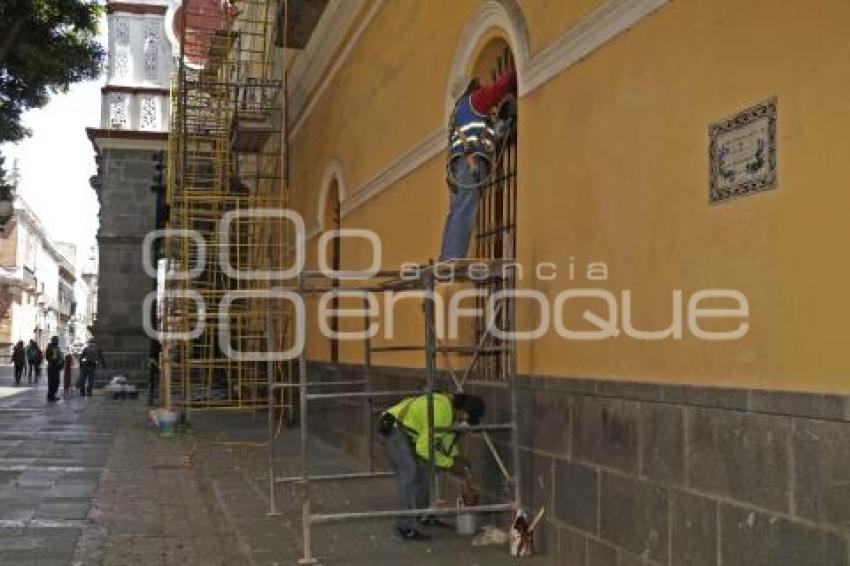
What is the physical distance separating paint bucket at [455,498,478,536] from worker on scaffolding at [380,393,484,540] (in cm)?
28

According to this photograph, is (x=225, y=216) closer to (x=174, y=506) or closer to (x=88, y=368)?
(x=174, y=506)

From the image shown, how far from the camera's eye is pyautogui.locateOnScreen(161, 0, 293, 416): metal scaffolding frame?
1594 centimetres

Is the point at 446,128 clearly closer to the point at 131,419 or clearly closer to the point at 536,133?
the point at 536,133

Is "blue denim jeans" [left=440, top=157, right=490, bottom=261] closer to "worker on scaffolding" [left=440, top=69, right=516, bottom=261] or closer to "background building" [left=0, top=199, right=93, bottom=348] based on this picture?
"worker on scaffolding" [left=440, top=69, right=516, bottom=261]

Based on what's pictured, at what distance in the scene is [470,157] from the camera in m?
7.50

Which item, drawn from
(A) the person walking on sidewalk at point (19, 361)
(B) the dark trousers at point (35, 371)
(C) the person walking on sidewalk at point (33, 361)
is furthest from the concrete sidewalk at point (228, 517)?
(B) the dark trousers at point (35, 371)

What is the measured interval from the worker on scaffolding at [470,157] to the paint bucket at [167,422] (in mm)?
8531

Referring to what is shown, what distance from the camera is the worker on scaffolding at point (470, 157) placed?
294 inches

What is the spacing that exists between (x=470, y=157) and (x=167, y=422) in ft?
29.4

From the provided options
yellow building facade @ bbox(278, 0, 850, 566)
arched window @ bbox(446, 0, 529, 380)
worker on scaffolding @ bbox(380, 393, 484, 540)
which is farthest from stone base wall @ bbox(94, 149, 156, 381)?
worker on scaffolding @ bbox(380, 393, 484, 540)

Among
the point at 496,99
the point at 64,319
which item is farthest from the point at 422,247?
the point at 64,319

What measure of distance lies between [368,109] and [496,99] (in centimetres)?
463

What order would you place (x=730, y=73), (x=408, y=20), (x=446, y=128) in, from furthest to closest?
(x=408, y=20)
(x=446, y=128)
(x=730, y=73)

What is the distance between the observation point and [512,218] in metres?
7.68
